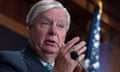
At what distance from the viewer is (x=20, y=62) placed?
56.1 inches

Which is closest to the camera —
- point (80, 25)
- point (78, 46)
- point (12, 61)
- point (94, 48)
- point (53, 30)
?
point (78, 46)

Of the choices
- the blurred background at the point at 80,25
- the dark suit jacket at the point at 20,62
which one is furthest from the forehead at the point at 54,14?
the blurred background at the point at 80,25

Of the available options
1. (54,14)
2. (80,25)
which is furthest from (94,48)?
(54,14)

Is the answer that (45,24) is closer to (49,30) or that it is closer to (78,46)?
(49,30)

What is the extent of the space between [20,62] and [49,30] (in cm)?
26

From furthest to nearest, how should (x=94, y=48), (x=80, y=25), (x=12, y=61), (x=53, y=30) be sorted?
(x=80, y=25)
(x=94, y=48)
(x=53, y=30)
(x=12, y=61)

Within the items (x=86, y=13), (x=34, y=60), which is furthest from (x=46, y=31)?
(x=86, y=13)

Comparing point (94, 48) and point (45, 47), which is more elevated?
point (45, 47)

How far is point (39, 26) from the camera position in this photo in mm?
1692

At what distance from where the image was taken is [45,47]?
161cm

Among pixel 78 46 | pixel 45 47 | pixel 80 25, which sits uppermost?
pixel 78 46

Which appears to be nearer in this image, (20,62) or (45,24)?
(20,62)

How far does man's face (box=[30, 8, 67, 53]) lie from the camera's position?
1.59m

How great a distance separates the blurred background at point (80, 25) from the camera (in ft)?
14.9
